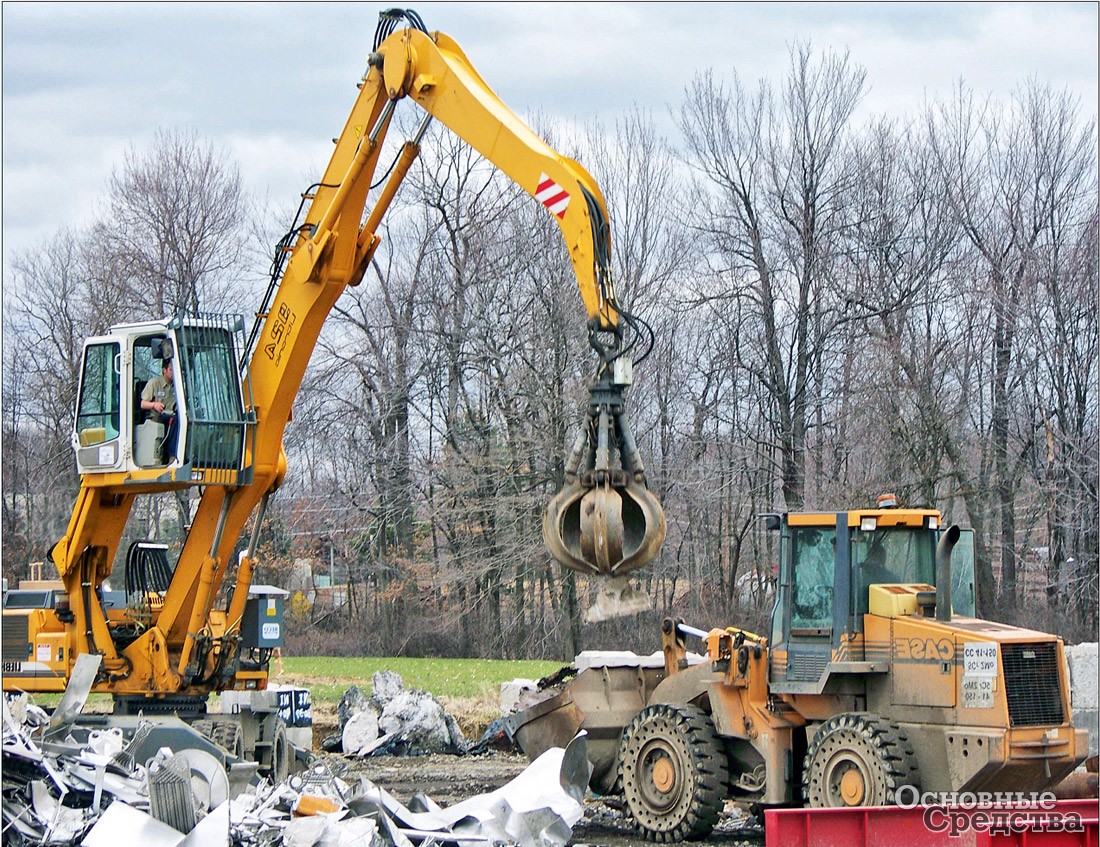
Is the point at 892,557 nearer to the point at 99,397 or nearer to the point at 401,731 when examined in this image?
the point at 99,397

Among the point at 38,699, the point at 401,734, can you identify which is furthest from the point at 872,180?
the point at 38,699

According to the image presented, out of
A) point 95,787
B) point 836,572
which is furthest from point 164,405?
point 836,572

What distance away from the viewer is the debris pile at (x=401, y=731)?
712 inches

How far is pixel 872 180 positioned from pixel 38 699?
→ 25.0 meters

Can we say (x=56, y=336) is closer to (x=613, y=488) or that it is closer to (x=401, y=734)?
(x=401, y=734)

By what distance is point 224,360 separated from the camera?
12945mm

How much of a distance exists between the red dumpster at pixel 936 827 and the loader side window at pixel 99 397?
21.8 ft

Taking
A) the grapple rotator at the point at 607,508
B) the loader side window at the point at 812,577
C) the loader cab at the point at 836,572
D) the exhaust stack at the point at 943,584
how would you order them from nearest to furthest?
the grapple rotator at the point at 607,508 < the exhaust stack at the point at 943,584 < the loader cab at the point at 836,572 < the loader side window at the point at 812,577

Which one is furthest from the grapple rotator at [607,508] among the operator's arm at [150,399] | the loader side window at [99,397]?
the loader side window at [99,397]

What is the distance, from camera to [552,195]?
11.1m

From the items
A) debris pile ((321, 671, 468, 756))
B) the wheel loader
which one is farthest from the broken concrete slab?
the wheel loader

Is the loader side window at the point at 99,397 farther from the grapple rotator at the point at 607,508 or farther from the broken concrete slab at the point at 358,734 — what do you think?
the broken concrete slab at the point at 358,734

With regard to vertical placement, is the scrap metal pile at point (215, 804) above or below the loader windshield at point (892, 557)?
below

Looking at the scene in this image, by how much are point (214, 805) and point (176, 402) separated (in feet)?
13.1
